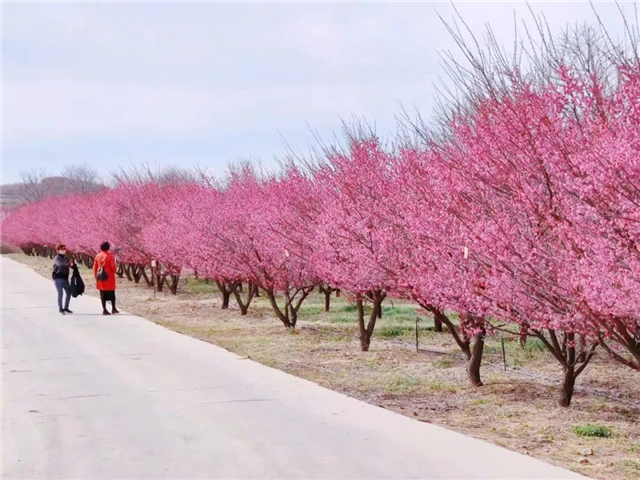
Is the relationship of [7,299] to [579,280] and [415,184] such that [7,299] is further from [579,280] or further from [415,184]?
[579,280]

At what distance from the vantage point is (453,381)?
39.2ft

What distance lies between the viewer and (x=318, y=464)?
6.40 metres

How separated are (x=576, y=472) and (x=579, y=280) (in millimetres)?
1481

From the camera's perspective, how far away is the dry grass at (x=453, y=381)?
7811mm

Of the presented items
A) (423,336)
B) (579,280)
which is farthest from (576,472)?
(423,336)

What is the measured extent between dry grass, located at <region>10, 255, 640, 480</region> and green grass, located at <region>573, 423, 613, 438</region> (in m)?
0.06

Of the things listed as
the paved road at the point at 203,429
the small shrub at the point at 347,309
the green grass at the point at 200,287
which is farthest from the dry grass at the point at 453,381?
the green grass at the point at 200,287

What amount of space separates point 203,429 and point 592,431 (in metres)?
3.41

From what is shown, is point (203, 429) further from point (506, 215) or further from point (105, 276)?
point (105, 276)

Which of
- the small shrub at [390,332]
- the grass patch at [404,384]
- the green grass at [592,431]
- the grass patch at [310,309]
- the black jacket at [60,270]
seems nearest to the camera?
the green grass at [592,431]

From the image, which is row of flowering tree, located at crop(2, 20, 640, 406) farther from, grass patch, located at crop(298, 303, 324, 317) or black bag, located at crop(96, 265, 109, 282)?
grass patch, located at crop(298, 303, 324, 317)

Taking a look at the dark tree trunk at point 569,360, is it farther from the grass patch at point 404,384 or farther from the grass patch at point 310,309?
the grass patch at point 310,309

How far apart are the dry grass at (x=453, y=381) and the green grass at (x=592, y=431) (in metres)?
0.06

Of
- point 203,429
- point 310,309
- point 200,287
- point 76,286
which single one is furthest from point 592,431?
point 200,287
